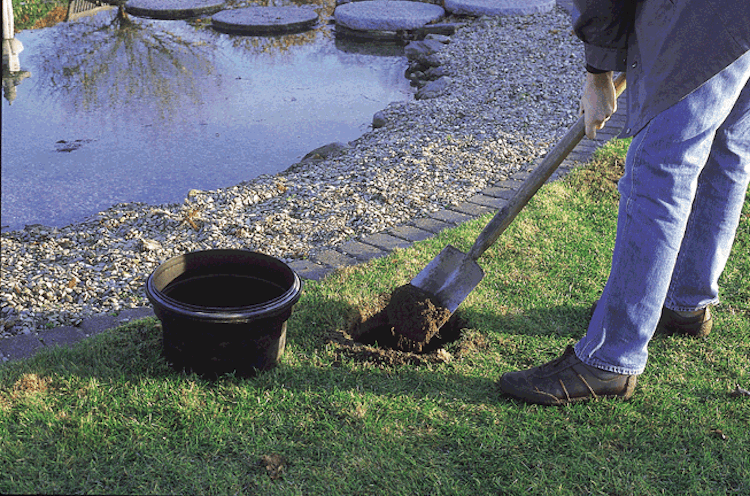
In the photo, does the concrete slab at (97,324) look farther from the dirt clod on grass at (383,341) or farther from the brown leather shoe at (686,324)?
the brown leather shoe at (686,324)

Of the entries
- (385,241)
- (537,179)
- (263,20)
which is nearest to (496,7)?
(263,20)

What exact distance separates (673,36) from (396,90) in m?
5.75

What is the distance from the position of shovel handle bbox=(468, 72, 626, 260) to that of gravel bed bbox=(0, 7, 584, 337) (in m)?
1.20

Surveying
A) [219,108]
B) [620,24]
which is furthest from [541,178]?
[219,108]

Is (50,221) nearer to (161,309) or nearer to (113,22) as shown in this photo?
(161,309)

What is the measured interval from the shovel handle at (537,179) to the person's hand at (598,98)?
0.22 ft

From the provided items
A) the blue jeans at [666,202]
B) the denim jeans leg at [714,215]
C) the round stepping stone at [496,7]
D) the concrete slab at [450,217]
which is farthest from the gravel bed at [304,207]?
the round stepping stone at [496,7]

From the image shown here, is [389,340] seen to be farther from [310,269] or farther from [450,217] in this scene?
[450,217]

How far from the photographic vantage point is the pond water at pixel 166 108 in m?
5.12

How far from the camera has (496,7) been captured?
1003 cm

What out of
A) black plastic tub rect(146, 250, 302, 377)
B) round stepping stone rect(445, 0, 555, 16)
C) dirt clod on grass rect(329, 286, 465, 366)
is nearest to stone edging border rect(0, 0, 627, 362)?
dirt clod on grass rect(329, 286, 465, 366)

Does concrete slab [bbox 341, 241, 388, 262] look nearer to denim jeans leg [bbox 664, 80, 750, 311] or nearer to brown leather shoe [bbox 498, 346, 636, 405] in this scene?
brown leather shoe [bbox 498, 346, 636, 405]

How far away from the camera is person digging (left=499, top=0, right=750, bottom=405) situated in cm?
199

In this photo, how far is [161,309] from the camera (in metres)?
2.31
